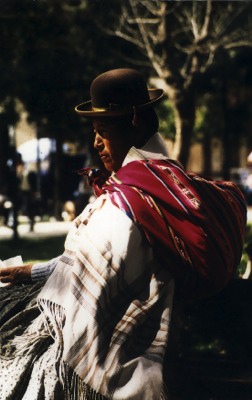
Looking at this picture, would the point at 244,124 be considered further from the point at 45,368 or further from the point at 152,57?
the point at 45,368

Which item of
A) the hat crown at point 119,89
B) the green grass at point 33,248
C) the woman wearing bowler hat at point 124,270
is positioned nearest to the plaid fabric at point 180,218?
the woman wearing bowler hat at point 124,270

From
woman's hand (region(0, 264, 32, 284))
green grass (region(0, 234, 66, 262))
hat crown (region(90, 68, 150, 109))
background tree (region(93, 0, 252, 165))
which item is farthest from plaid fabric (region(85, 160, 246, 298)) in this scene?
background tree (region(93, 0, 252, 165))

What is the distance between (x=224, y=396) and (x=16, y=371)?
1822mm

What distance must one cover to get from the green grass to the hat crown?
9.84m

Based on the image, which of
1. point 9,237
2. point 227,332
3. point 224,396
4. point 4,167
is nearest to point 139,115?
point 224,396

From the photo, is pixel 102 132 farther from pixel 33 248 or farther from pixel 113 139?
pixel 33 248

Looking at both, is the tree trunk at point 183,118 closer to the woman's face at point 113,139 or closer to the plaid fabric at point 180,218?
the woman's face at point 113,139

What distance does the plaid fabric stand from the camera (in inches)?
109

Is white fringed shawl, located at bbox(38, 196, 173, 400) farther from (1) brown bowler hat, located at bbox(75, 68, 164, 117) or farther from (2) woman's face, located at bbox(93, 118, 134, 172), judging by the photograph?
(1) brown bowler hat, located at bbox(75, 68, 164, 117)

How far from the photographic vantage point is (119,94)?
2.88 meters

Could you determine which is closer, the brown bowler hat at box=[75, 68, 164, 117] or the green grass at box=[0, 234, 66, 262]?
the brown bowler hat at box=[75, 68, 164, 117]

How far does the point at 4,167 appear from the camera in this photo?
2039cm

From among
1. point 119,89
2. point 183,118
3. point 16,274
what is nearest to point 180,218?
point 119,89

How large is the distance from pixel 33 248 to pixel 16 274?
38.8 ft
